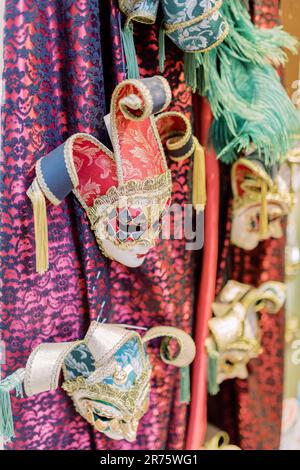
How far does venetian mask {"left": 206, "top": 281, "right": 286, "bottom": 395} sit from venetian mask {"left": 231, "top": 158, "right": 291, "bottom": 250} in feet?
0.30

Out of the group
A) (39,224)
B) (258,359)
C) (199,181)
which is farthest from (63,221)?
(258,359)

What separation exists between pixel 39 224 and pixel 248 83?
1.40 feet

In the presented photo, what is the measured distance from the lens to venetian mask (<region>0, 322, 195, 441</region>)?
679mm

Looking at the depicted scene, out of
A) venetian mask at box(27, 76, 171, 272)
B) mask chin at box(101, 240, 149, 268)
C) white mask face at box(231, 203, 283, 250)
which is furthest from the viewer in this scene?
white mask face at box(231, 203, 283, 250)

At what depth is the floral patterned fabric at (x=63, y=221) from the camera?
646mm

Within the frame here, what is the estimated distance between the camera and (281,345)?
0.89 meters

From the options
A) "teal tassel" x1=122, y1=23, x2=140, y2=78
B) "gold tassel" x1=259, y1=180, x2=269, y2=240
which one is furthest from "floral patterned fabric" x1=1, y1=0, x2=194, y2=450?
"gold tassel" x1=259, y1=180, x2=269, y2=240

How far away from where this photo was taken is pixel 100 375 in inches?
27.7

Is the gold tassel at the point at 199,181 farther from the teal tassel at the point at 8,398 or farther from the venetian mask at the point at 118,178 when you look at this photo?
the teal tassel at the point at 8,398

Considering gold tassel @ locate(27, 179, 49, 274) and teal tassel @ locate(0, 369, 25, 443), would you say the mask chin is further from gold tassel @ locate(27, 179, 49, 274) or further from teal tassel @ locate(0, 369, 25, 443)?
teal tassel @ locate(0, 369, 25, 443)

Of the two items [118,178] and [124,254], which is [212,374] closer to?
[124,254]

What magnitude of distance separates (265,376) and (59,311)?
45cm

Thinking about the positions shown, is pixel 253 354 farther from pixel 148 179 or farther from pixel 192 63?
pixel 192 63
